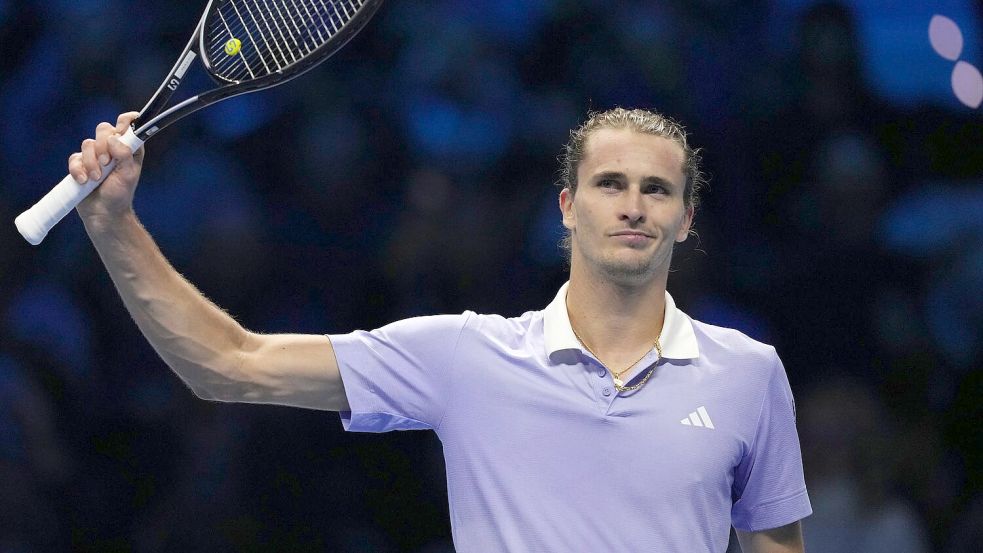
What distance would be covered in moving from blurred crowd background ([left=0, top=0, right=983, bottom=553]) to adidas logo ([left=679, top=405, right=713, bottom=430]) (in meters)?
1.52

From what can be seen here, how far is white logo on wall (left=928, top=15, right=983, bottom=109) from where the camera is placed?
145 inches

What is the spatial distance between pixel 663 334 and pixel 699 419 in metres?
0.17

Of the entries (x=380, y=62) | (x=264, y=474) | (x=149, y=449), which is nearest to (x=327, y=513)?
(x=264, y=474)

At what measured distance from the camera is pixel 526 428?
6.18 ft

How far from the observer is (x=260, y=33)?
6.82ft

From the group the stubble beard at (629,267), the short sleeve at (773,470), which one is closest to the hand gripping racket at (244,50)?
the stubble beard at (629,267)

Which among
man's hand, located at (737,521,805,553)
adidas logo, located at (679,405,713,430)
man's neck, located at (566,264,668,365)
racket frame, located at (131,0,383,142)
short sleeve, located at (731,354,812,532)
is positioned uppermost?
racket frame, located at (131,0,383,142)

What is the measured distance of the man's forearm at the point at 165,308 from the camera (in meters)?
1.74

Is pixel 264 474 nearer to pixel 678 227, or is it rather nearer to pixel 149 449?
pixel 149 449

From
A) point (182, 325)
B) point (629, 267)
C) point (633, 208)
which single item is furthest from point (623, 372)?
point (182, 325)

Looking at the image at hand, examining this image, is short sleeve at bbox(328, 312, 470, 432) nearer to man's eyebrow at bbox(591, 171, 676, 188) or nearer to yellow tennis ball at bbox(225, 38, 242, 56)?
man's eyebrow at bbox(591, 171, 676, 188)

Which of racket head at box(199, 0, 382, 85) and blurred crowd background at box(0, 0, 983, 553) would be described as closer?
racket head at box(199, 0, 382, 85)

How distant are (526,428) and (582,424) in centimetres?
9

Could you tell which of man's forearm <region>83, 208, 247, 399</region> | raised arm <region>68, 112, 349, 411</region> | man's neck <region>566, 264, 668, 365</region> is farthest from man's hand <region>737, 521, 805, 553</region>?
man's forearm <region>83, 208, 247, 399</region>
